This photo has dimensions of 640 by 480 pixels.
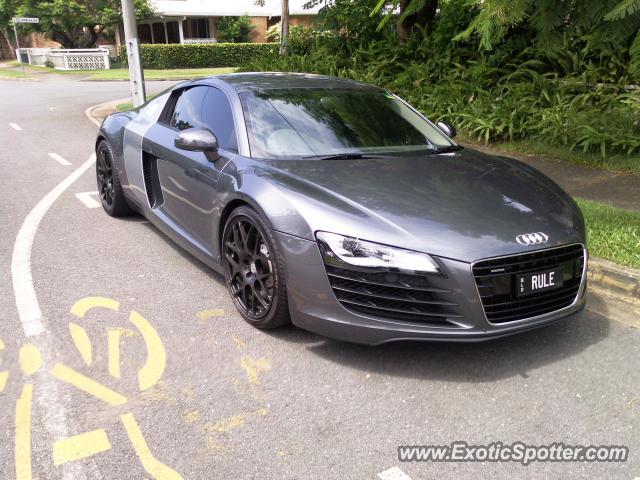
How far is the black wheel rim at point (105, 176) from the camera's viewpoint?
6.10m

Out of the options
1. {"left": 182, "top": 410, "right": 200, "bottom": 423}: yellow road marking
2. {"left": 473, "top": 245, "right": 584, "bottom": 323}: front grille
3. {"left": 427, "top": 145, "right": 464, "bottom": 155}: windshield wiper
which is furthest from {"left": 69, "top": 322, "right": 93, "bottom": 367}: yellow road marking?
{"left": 427, "top": 145, "right": 464, "bottom": 155}: windshield wiper

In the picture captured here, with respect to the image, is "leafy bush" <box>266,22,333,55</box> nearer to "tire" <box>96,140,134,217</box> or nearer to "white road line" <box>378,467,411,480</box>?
"tire" <box>96,140,134,217</box>

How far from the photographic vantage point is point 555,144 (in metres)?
8.80

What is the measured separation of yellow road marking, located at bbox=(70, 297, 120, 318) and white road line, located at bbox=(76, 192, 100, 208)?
9.14 ft

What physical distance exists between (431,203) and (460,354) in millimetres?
892

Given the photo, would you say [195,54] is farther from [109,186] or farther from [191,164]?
[191,164]

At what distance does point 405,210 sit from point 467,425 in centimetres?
114

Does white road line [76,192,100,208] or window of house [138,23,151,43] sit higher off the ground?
window of house [138,23,151,43]

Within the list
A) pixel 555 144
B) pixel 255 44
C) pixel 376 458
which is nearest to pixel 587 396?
pixel 376 458

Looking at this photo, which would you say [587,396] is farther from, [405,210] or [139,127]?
[139,127]

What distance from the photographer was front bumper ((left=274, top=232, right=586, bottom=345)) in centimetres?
302

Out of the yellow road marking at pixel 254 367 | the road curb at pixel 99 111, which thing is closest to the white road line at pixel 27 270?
the yellow road marking at pixel 254 367

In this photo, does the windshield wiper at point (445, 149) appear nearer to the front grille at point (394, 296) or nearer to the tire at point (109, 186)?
the front grille at point (394, 296)

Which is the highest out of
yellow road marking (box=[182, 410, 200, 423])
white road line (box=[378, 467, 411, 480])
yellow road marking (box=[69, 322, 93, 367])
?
yellow road marking (box=[69, 322, 93, 367])
